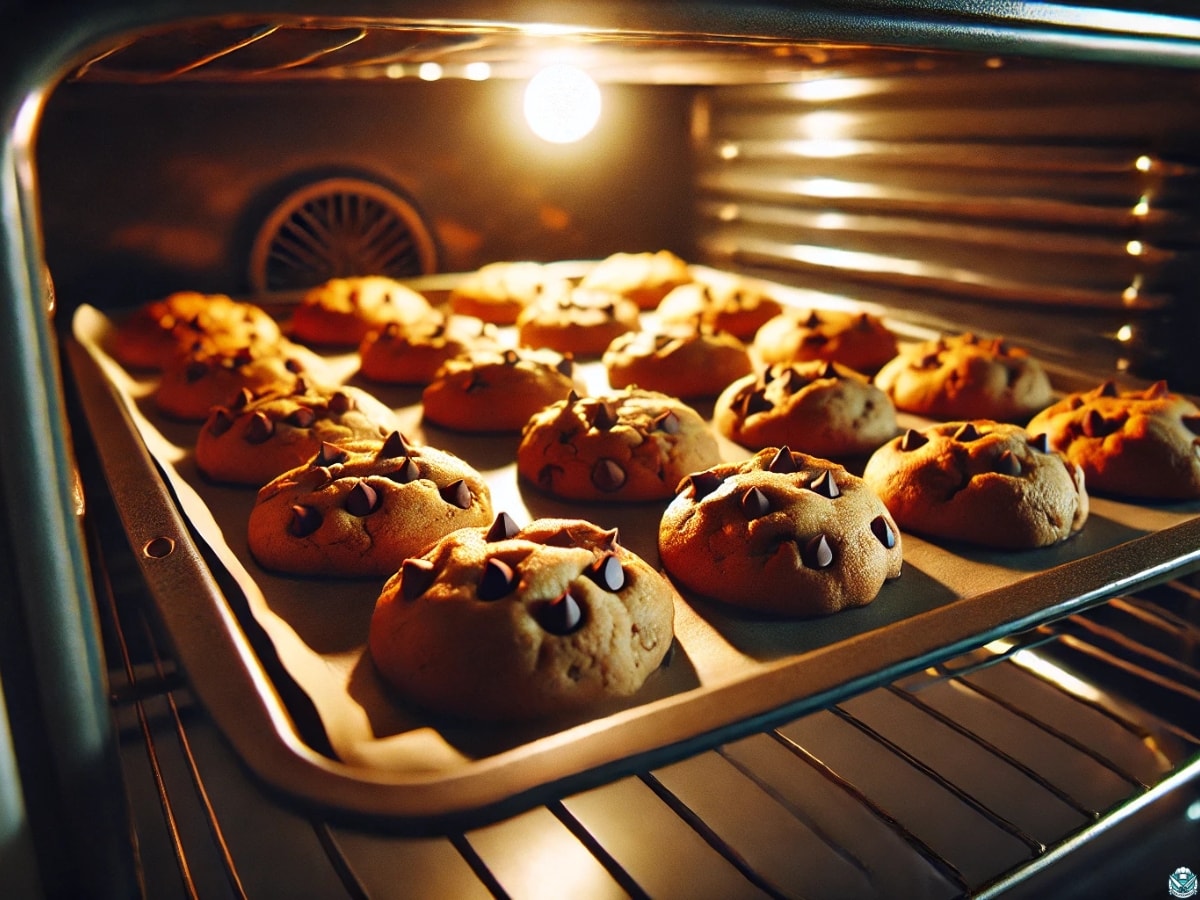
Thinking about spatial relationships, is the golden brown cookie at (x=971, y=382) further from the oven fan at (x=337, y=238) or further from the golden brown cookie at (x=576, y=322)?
the oven fan at (x=337, y=238)

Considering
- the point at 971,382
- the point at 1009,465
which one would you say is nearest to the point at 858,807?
the point at 1009,465

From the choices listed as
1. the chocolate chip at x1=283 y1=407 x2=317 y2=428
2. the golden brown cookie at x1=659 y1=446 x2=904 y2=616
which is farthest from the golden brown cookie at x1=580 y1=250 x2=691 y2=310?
the golden brown cookie at x1=659 y1=446 x2=904 y2=616

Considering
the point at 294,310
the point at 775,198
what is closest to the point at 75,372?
the point at 294,310

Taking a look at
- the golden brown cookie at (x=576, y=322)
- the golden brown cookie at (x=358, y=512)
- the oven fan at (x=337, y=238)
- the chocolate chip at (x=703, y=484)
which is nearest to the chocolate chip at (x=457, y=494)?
the golden brown cookie at (x=358, y=512)

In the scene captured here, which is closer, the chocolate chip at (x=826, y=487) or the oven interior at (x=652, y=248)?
the oven interior at (x=652, y=248)

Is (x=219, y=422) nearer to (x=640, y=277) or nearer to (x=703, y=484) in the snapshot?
(x=703, y=484)

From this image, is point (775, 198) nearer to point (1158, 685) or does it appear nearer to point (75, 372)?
point (1158, 685)
